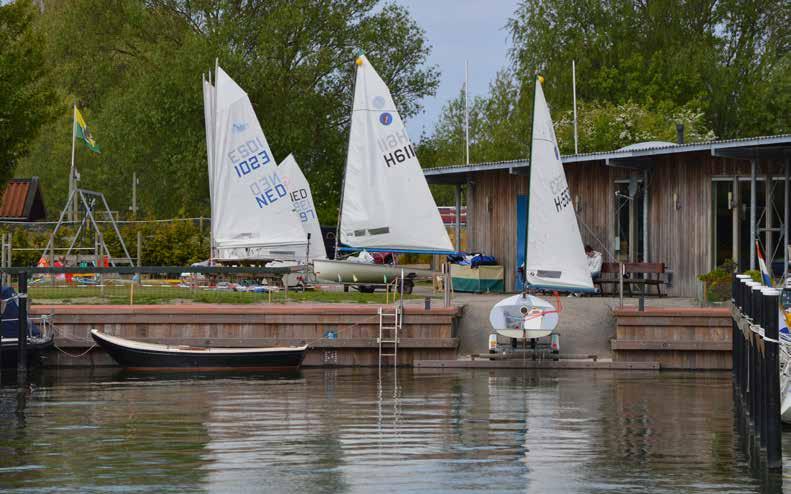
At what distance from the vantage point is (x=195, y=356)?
84.0 feet

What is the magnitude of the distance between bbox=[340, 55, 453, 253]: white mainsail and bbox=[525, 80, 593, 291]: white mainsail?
325cm

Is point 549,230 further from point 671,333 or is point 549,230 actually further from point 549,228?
point 671,333

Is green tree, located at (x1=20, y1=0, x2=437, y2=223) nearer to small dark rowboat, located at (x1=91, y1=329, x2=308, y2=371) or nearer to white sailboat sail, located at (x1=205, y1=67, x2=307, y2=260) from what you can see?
white sailboat sail, located at (x1=205, y1=67, x2=307, y2=260)

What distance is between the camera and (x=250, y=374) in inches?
1013

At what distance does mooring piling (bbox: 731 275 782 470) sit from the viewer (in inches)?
601

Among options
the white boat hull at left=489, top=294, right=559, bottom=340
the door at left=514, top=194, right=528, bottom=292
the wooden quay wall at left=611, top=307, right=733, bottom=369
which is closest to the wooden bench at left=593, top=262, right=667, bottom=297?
the door at left=514, top=194, right=528, bottom=292

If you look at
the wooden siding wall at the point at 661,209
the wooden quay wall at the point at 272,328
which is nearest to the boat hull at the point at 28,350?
the wooden quay wall at the point at 272,328

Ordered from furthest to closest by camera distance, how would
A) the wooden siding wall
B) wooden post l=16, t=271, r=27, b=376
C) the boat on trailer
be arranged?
the wooden siding wall < the boat on trailer < wooden post l=16, t=271, r=27, b=376

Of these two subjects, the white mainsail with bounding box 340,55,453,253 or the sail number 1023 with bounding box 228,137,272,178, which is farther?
the sail number 1023 with bounding box 228,137,272,178

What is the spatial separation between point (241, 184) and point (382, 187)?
6.39 meters

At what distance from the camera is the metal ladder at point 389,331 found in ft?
84.0

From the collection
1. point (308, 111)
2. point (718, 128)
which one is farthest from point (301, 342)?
point (718, 128)

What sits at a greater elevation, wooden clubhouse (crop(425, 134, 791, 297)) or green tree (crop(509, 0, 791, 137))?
green tree (crop(509, 0, 791, 137))

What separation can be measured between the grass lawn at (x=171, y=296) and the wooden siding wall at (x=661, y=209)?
4570 millimetres
